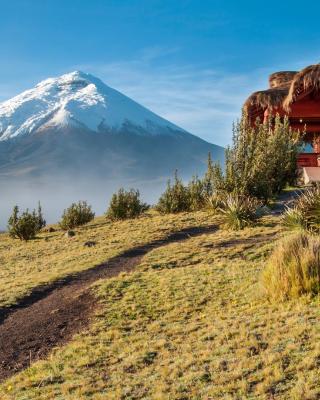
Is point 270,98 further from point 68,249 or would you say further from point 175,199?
point 68,249

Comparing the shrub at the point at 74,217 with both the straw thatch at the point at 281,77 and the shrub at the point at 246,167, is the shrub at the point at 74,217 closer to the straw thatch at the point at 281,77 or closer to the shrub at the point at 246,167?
the shrub at the point at 246,167

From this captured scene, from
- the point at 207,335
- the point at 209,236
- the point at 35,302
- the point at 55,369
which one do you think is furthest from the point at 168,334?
the point at 209,236

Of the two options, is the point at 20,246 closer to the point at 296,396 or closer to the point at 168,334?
→ the point at 168,334

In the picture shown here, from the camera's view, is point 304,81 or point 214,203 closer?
point 214,203

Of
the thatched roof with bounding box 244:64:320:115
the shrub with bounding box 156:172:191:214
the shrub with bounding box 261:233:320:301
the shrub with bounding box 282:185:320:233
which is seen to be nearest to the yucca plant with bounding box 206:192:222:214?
the shrub with bounding box 156:172:191:214

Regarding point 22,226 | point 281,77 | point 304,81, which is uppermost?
point 281,77

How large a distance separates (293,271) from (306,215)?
522 centimetres

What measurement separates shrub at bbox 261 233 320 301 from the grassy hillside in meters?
0.30

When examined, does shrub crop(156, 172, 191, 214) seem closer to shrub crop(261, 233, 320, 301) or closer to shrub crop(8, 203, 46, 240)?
shrub crop(8, 203, 46, 240)

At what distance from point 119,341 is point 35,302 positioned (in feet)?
12.4

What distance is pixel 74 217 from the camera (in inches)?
966

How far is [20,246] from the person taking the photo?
68.7 ft

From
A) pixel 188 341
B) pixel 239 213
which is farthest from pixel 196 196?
pixel 188 341

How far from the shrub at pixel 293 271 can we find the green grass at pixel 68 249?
5.65m
